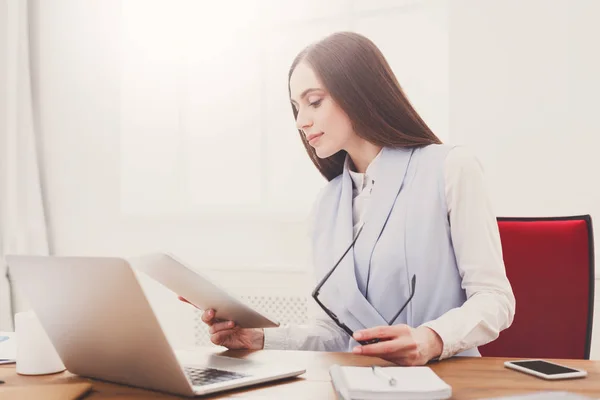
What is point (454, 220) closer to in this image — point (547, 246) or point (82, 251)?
point (547, 246)

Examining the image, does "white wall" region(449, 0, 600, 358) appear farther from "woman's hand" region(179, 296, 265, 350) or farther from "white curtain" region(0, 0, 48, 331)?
"white curtain" region(0, 0, 48, 331)

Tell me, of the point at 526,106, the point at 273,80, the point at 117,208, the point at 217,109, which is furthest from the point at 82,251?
the point at 526,106

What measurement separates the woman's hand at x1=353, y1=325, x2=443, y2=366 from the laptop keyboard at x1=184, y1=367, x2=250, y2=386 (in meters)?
0.20

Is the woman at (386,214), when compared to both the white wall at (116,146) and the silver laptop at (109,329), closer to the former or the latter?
the silver laptop at (109,329)

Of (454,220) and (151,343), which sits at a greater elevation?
(454,220)

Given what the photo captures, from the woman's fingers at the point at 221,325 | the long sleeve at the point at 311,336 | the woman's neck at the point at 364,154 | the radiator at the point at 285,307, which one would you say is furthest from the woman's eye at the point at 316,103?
the radiator at the point at 285,307

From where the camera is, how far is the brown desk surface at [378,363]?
870 millimetres

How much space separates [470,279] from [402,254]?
6.4 inches

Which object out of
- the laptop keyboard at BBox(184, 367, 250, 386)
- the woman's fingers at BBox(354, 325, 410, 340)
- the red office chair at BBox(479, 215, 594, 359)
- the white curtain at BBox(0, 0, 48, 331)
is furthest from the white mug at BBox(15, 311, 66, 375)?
the white curtain at BBox(0, 0, 48, 331)

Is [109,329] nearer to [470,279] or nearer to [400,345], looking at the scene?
[400,345]

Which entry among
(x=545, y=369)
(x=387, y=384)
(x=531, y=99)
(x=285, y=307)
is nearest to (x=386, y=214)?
(x=545, y=369)

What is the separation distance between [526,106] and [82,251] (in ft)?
7.04

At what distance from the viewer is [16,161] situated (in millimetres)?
3049

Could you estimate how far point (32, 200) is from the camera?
3072 mm
